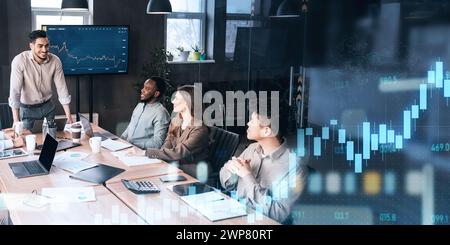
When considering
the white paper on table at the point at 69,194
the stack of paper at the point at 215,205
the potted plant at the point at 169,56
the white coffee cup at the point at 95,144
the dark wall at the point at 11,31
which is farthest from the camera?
the potted plant at the point at 169,56


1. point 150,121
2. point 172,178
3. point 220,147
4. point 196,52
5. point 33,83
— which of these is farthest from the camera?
point 196,52

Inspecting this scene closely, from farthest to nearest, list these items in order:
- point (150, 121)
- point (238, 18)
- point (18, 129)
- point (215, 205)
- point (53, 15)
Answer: point (53, 15) → point (238, 18) → point (150, 121) → point (18, 129) → point (215, 205)

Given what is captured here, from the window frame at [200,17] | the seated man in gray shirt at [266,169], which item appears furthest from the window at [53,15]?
the seated man in gray shirt at [266,169]

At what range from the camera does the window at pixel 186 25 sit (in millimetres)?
4223

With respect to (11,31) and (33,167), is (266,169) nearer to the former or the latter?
(33,167)

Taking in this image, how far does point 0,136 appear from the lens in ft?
8.81

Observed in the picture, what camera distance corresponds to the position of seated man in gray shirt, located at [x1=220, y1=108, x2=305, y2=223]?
1.55 metres

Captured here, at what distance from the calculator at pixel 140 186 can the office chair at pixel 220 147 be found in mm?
531

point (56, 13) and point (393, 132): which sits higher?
point (56, 13)

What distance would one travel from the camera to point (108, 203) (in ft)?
5.39

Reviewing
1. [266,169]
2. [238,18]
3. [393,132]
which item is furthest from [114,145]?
[393,132]
